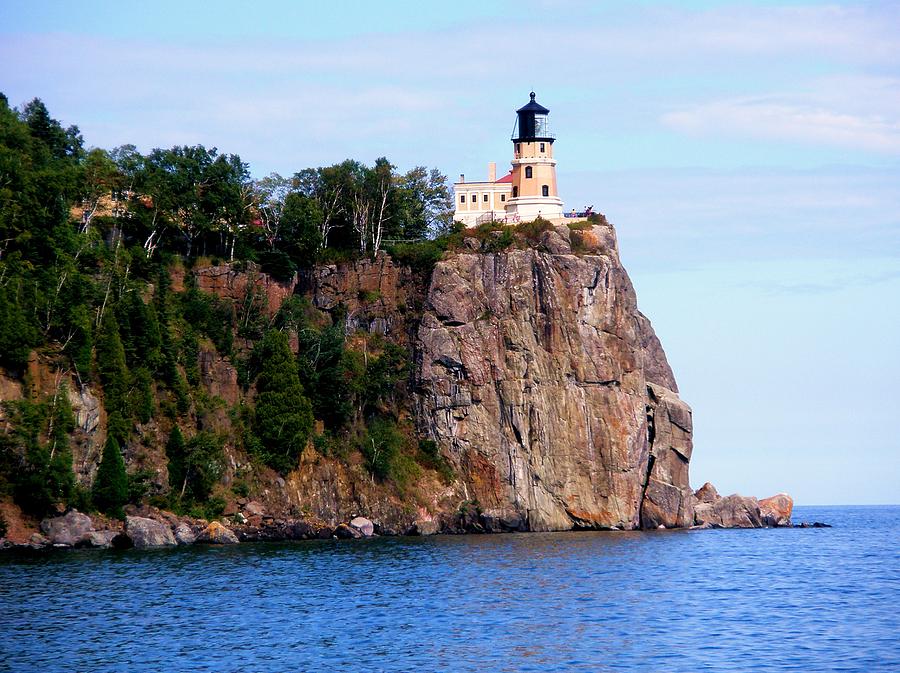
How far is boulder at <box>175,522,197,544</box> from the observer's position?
274 ft

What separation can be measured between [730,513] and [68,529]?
6697 cm

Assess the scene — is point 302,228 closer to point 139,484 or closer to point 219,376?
Answer: point 219,376

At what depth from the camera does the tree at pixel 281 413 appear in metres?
97.0

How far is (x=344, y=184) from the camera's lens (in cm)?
11525

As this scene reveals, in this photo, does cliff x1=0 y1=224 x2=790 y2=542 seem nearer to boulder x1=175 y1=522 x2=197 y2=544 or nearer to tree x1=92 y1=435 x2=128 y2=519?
boulder x1=175 y1=522 x2=197 y2=544

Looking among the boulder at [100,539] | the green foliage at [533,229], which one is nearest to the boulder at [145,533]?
the boulder at [100,539]

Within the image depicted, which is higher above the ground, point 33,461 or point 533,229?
point 533,229

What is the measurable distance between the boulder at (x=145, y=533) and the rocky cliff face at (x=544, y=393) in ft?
102

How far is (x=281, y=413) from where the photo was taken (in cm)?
9756

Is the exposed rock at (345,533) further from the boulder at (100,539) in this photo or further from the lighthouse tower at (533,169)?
the lighthouse tower at (533,169)

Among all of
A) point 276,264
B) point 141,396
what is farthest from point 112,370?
point 276,264

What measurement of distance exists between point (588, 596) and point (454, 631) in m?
12.5

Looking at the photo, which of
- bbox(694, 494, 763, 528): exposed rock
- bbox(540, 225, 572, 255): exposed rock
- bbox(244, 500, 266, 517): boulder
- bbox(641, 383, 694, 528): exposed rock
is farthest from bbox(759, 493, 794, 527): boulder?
bbox(244, 500, 266, 517): boulder

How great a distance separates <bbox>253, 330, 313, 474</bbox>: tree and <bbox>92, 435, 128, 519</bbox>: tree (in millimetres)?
14490
